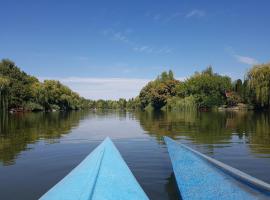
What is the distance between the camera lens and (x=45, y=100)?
86.1m

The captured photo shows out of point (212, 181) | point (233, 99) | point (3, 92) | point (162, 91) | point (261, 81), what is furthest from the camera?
point (162, 91)

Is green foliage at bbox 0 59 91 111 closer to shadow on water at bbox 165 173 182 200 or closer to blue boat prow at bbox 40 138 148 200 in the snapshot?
shadow on water at bbox 165 173 182 200

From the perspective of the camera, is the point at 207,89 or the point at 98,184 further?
the point at 207,89

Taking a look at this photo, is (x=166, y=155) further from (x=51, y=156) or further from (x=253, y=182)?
(x=253, y=182)

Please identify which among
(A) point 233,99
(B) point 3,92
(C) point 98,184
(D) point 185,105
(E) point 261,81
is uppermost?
(E) point 261,81

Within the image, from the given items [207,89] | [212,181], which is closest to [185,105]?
[207,89]

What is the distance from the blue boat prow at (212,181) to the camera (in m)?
4.83

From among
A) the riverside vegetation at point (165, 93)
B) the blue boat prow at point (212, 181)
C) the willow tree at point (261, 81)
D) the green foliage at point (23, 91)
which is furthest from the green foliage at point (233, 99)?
the blue boat prow at point (212, 181)

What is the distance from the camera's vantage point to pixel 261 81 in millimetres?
49750

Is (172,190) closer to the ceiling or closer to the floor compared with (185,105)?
closer to the floor

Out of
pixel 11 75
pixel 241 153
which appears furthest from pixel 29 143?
pixel 11 75

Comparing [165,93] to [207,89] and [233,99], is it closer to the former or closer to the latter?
[207,89]

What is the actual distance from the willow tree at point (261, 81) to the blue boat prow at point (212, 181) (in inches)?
1764

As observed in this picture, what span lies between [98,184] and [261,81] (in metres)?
48.1
